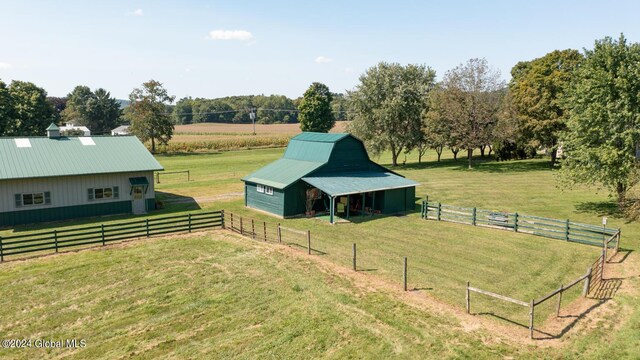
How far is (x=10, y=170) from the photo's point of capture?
29781 millimetres

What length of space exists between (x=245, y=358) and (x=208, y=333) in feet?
7.30

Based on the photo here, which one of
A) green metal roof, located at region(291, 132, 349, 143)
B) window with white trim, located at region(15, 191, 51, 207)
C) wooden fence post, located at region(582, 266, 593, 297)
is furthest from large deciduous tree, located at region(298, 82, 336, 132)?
wooden fence post, located at region(582, 266, 593, 297)

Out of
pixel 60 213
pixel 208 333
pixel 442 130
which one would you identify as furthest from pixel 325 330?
pixel 442 130

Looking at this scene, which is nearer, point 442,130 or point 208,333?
point 208,333

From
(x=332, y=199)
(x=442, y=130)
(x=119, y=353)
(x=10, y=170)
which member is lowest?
(x=119, y=353)

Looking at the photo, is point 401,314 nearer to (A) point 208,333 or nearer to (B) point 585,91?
(A) point 208,333

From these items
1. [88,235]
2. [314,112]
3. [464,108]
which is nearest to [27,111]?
[88,235]

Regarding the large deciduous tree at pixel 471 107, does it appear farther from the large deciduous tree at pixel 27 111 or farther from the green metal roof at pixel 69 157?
the large deciduous tree at pixel 27 111

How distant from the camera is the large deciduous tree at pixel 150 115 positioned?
7831 cm

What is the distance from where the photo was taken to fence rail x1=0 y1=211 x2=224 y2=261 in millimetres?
23641

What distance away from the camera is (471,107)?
56719mm

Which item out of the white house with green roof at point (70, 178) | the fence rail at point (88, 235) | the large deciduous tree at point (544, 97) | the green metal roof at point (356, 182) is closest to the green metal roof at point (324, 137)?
the green metal roof at point (356, 182)

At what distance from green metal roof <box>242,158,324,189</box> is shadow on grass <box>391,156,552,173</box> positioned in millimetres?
28195

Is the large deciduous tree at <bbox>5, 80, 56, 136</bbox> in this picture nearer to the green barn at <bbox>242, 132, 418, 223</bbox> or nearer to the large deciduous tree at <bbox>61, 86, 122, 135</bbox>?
the large deciduous tree at <bbox>61, 86, 122, 135</bbox>
